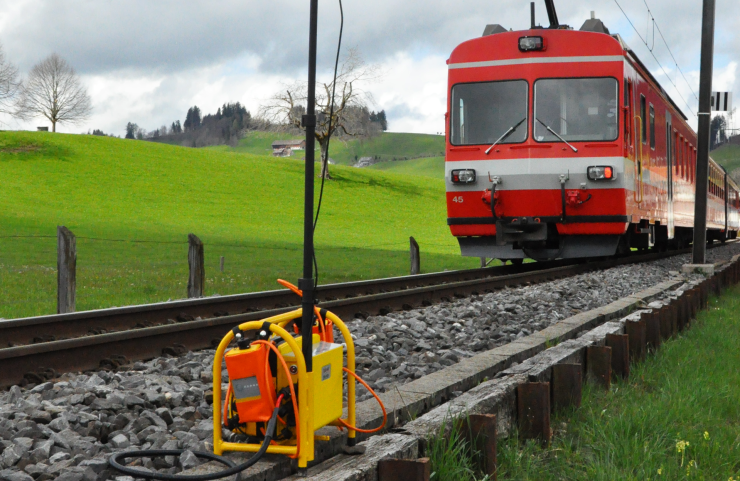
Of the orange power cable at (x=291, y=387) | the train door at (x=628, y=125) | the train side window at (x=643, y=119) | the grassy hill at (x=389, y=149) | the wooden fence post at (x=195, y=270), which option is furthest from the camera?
the grassy hill at (x=389, y=149)

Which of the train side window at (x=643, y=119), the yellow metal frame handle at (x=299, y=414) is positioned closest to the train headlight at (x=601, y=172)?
the train side window at (x=643, y=119)

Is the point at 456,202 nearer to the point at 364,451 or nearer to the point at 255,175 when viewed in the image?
the point at 364,451

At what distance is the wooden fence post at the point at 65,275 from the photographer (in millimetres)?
10448

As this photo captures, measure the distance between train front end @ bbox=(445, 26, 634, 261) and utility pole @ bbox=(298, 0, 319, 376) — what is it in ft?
32.4

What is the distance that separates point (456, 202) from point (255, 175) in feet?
171

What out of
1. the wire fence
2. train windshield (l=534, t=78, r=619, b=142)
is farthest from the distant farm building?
train windshield (l=534, t=78, r=619, b=142)

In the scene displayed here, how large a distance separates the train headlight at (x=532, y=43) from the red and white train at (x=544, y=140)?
0.02m

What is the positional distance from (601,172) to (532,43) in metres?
2.31

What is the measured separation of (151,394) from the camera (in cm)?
466

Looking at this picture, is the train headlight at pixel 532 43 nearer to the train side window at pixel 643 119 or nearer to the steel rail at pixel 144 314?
the train side window at pixel 643 119

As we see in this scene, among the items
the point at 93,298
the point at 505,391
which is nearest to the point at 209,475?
the point at 505,391

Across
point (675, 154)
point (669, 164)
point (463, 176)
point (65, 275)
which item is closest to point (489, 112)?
point (463, 176)

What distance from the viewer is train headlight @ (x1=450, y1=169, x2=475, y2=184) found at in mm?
13234

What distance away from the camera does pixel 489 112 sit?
13.2m
